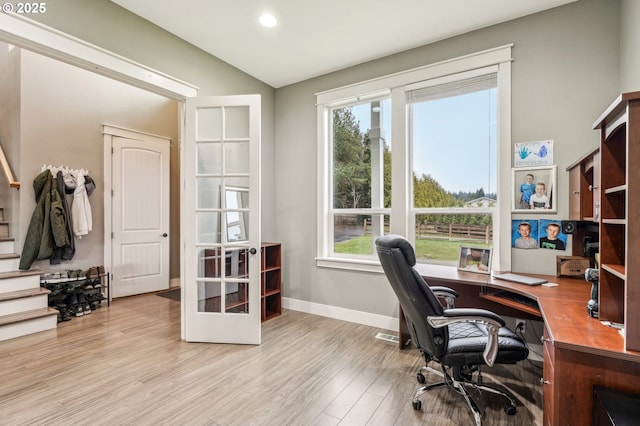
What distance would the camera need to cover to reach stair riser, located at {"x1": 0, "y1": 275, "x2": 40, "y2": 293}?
325cm

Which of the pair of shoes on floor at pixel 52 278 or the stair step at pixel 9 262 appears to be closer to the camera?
the stair step at pixel 9 262

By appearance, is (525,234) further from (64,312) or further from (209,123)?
(64,312)

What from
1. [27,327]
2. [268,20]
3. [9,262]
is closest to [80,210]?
[9,262]

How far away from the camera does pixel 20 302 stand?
10.4 feet

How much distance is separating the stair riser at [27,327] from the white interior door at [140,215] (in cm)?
121

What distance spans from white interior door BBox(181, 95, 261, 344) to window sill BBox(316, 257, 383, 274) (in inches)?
40.4

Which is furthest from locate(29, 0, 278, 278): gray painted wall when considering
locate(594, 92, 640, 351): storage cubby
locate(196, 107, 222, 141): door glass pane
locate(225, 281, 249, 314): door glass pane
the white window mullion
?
locate(594, 92, 640, 351): storage cubby

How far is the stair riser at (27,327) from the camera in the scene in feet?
9.62

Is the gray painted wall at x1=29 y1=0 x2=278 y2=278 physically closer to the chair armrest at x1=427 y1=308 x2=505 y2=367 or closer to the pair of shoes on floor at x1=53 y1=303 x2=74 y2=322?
the pair of shoes on floor at x1=53 y1=303 x2=74 y2=322

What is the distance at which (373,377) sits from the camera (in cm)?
228

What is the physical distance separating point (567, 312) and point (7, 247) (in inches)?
222

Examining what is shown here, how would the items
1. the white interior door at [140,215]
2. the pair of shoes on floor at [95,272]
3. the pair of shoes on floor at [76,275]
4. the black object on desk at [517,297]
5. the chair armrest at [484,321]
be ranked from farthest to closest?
the white interior door at [140,215] → the pair of shoes on floor at [95,272] → the pair of shoes on floor at [76,275] → the black object on desk at [517,297] → the chair armrest at [484,321]

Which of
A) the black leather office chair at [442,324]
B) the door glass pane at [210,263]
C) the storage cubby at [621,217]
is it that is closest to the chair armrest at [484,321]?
the black leather office chair at [442,324]

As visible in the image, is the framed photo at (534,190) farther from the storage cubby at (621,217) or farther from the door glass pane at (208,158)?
the door glass pane at (208,158)
